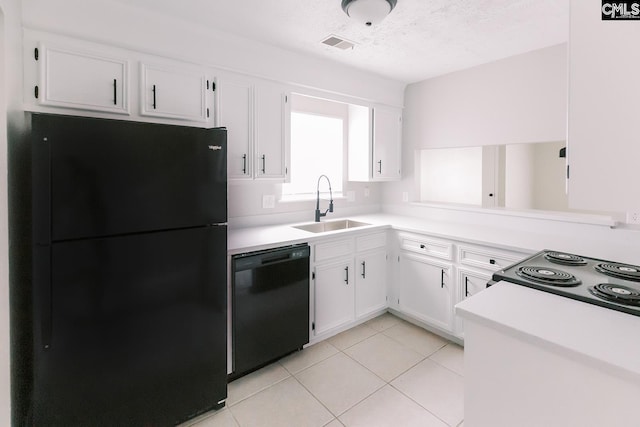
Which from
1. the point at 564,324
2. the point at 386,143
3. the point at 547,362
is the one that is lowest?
the point at 547,362

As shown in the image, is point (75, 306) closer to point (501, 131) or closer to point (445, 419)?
point (445, 419)

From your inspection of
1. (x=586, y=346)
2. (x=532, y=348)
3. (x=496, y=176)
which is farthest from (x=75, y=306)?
(x=496, y=176)

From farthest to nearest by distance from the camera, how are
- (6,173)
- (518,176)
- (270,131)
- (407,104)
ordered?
(518,176), (407,104), (270,131), (6,173)

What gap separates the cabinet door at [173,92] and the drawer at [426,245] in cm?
207

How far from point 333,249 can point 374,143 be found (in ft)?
4.71

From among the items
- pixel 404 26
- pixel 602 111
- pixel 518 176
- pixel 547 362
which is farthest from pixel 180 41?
pixel 518 176

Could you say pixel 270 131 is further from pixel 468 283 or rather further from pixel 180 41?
pixel 468 283

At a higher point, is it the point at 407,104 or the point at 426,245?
the point at 407,104

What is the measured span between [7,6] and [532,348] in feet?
8.47

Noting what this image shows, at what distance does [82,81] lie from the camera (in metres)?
1.80

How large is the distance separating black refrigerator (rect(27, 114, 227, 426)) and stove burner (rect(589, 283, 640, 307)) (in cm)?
183

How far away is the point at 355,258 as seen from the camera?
2.85 meters

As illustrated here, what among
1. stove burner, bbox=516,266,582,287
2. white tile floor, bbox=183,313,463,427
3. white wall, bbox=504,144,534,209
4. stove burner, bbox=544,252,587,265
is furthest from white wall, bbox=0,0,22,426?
white wall, bbox=504,144,534,209

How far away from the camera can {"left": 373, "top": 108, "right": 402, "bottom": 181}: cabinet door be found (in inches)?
137
